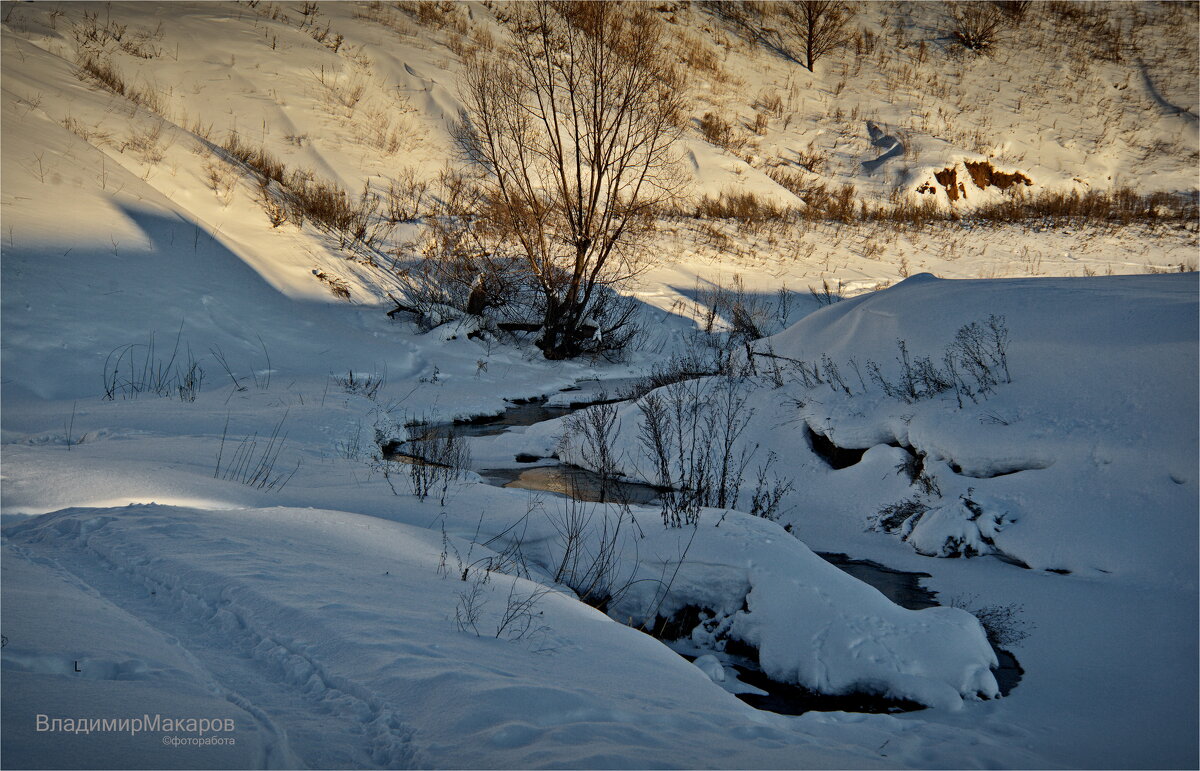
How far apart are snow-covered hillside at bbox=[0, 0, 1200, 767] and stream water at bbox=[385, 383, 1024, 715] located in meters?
0.08

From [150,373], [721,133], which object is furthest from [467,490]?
[721,133]

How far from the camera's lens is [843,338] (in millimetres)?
8109

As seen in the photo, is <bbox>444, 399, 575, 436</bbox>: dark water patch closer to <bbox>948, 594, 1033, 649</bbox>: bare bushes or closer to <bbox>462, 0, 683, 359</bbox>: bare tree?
<bbox>462, 0, 683, 359</bbox>: bare tree

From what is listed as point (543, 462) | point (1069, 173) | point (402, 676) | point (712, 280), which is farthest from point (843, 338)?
point (1069, 173)

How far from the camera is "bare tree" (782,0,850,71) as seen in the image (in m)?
29.2

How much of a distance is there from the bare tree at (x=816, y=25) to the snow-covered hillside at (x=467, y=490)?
16.6 m

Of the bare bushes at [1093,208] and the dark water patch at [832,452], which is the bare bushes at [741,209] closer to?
the bare bushes at [1093,208]

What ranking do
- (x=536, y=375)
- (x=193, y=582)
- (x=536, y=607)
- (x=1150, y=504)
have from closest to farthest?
1. (x=193, y=582)
2. (x=536, y=607)
3. (x=1150, y=504)
4. (x=536, y=375)

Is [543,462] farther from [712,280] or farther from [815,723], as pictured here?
[712,280]

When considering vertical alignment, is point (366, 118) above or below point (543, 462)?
above

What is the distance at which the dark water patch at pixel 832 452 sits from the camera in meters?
6.93

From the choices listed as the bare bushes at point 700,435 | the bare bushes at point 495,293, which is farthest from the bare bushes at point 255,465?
the bare bushes at point 495,293

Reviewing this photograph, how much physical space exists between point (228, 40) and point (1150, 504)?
69.7 feet

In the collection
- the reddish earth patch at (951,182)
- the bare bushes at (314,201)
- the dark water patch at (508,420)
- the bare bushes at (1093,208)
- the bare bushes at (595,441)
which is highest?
the reddish earth patch at (951,182)
